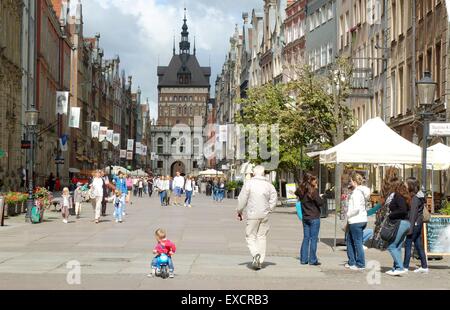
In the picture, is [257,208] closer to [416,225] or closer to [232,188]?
[416,225]

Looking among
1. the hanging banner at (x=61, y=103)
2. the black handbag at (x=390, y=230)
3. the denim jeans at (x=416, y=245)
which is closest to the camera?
the black handbag at (x=390, y=230)

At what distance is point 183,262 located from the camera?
16797mm

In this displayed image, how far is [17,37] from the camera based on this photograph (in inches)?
2042

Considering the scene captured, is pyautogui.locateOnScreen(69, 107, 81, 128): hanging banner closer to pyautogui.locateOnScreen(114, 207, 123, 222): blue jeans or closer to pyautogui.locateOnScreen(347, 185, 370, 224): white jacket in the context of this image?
pyautogui.locateOnScreen(114, 207, 123, 222): blue jeans

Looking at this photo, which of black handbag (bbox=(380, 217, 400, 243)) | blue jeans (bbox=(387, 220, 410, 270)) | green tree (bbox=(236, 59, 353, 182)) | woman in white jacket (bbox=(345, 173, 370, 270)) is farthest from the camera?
green tree (bbox=(236, 59, 353, 182))

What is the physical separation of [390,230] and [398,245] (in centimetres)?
29

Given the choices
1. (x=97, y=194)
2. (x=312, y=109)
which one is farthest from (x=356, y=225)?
(x=312, y=109)

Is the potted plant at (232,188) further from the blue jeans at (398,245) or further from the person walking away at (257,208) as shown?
the blue jeans at (398,245)

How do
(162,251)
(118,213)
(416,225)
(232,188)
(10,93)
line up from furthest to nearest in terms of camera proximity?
(232,188)
(10,93)
(118,213)
(416,225)
(162,251)

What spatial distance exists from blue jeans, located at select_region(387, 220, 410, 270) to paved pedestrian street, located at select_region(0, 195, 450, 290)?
0.25 meters

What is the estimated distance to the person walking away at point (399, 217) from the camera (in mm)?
15305

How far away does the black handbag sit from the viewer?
608 inches

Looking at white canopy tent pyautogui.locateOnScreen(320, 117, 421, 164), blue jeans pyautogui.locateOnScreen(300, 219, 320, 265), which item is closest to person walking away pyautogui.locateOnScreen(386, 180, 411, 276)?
blue jeans pyautogui.locateOnScreen(300, 219, 320, 265)

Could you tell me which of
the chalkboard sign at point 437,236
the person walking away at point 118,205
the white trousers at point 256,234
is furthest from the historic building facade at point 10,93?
the chalkboard sign at point 437,236
